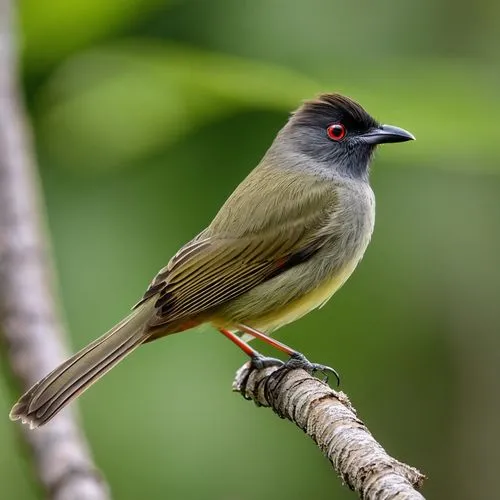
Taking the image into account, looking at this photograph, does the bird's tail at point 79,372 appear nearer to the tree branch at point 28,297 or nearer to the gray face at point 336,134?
the tree branch at point 28,297

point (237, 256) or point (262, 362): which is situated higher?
point (237, 256)

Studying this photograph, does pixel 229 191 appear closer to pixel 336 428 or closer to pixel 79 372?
pixel 79 372

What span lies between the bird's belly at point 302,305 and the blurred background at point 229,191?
1.23 ft

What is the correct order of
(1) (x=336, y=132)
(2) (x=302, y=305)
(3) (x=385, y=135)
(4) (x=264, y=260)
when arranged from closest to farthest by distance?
(2) (x=302, y=305) → (4) (x=264, y=260) → (3) (x=385, y=135) → (1) (x=336, y=132)

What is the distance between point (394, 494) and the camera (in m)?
2.33

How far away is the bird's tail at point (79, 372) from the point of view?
12.7ft

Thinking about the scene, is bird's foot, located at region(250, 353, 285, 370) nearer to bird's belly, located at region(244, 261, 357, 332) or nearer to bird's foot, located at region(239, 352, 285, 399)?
bird's foot, located at region(239, 352, 285, 399)

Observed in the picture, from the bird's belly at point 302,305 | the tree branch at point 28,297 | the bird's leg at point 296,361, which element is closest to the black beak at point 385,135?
the bird's belly at point 302,305

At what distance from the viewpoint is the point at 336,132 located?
5441 millimetres

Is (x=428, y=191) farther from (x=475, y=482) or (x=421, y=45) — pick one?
(x=475, y=482)

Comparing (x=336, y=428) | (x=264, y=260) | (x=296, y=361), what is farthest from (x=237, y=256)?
(x=336, y=428)

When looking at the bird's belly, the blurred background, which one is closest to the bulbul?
the bird's belly

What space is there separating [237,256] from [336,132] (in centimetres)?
102

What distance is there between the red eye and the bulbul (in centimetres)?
12
